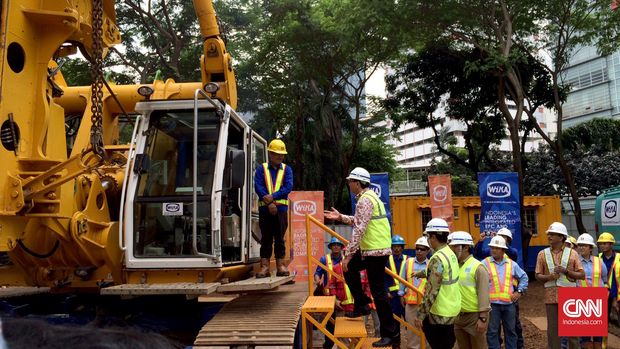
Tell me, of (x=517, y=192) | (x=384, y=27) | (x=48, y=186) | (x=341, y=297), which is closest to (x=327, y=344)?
(x=341, y=297)

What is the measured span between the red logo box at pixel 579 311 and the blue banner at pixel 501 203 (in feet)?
18.8

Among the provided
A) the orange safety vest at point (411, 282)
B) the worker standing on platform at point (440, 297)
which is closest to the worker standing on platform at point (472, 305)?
the worker standing on platform at point (440, 297)

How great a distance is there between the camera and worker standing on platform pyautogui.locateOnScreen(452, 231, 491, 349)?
591cm

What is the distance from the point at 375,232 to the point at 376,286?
1.66 ft

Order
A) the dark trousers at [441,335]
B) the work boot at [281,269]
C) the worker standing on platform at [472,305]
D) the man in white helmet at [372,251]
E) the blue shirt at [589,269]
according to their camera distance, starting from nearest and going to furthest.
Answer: the man in white helmet at [372,251] → the dark trousers at [441,335] → the work boot at [281,269] → the worker standing on platform at [472,305] → the blue shirt at [589,269]

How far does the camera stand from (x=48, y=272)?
177 inches

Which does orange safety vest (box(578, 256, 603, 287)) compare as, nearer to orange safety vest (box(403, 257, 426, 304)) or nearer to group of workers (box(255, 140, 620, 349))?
group of workers (box(255, 140, 620, 349))

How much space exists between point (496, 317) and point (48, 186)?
576 cm

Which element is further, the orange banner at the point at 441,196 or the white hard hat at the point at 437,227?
the orange banner at the point at 441,196

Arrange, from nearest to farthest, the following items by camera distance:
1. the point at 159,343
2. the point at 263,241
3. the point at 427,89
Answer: the point at 159,343 → the point at 263,241 → the point at 427,89

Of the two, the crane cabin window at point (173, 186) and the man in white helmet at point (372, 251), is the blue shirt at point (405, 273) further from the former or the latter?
the crane cabin window at point (173, 186)

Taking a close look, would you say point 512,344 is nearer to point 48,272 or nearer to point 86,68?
point 48,272

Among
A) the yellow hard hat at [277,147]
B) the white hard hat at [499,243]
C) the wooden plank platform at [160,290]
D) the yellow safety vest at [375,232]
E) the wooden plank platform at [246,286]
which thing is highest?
the yellow hard hat at [277,147]

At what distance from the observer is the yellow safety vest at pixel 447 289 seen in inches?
205
